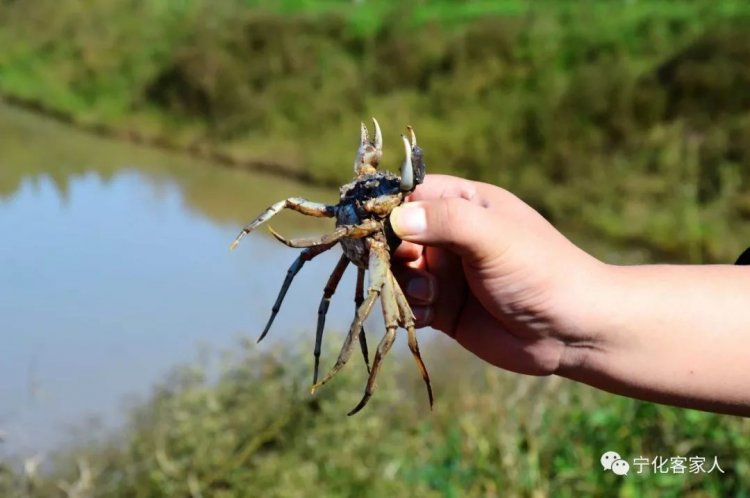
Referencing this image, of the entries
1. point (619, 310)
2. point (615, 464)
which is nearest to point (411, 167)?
point (619, 310)

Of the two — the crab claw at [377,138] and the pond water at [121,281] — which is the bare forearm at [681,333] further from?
the pond water at [121,281]

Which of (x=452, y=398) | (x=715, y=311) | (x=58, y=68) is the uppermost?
(x=58, y=68)

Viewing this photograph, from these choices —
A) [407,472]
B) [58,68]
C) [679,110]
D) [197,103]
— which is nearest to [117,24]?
[58,68]

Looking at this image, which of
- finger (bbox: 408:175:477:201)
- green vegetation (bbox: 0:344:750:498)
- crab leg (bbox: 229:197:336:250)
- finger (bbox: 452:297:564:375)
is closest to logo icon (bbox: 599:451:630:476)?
green vegetation (bbox: 0:344:750:498)

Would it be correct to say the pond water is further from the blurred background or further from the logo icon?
the logo icon

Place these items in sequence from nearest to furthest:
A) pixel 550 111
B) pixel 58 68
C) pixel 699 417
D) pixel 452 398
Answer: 1. pixel 699 417
2. pixel 452 398
3. pixel 550 111
4. pixel 58 68

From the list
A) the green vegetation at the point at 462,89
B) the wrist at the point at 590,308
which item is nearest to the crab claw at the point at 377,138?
the wrist at the point at 590,308

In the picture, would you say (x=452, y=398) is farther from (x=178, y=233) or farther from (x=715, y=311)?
(x=178, y=233)
